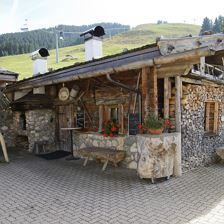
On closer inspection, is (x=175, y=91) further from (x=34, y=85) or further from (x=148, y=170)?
(x=34, y=85)

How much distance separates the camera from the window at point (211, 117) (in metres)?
8.91

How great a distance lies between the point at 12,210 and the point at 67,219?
120 cm

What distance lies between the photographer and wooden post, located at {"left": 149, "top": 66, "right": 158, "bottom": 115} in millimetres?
6652

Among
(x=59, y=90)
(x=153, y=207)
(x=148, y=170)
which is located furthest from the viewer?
(x=59, y=90)

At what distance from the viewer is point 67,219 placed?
14.5ft

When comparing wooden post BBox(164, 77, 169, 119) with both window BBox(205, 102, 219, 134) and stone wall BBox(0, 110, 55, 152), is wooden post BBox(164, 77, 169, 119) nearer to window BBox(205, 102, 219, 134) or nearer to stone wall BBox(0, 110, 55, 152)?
window BBox(205, 102, 219, 134)

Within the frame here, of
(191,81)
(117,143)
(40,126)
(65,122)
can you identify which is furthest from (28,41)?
(191,81)

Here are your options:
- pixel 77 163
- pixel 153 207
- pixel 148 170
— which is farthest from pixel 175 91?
pixel 77 163

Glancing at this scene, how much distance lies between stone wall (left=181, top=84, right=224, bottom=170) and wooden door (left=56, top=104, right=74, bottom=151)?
14.5 feet

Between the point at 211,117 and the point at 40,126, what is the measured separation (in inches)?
259

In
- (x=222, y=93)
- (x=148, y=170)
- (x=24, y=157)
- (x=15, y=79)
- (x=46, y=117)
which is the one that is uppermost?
(x=15, y=79)

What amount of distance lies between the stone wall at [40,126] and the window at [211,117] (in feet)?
19.9

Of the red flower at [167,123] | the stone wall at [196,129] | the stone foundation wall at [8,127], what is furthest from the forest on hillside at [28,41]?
the red flower at [167,123]

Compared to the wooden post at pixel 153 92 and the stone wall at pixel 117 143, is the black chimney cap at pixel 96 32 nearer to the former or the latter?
the stone wall at pixel 117 143
